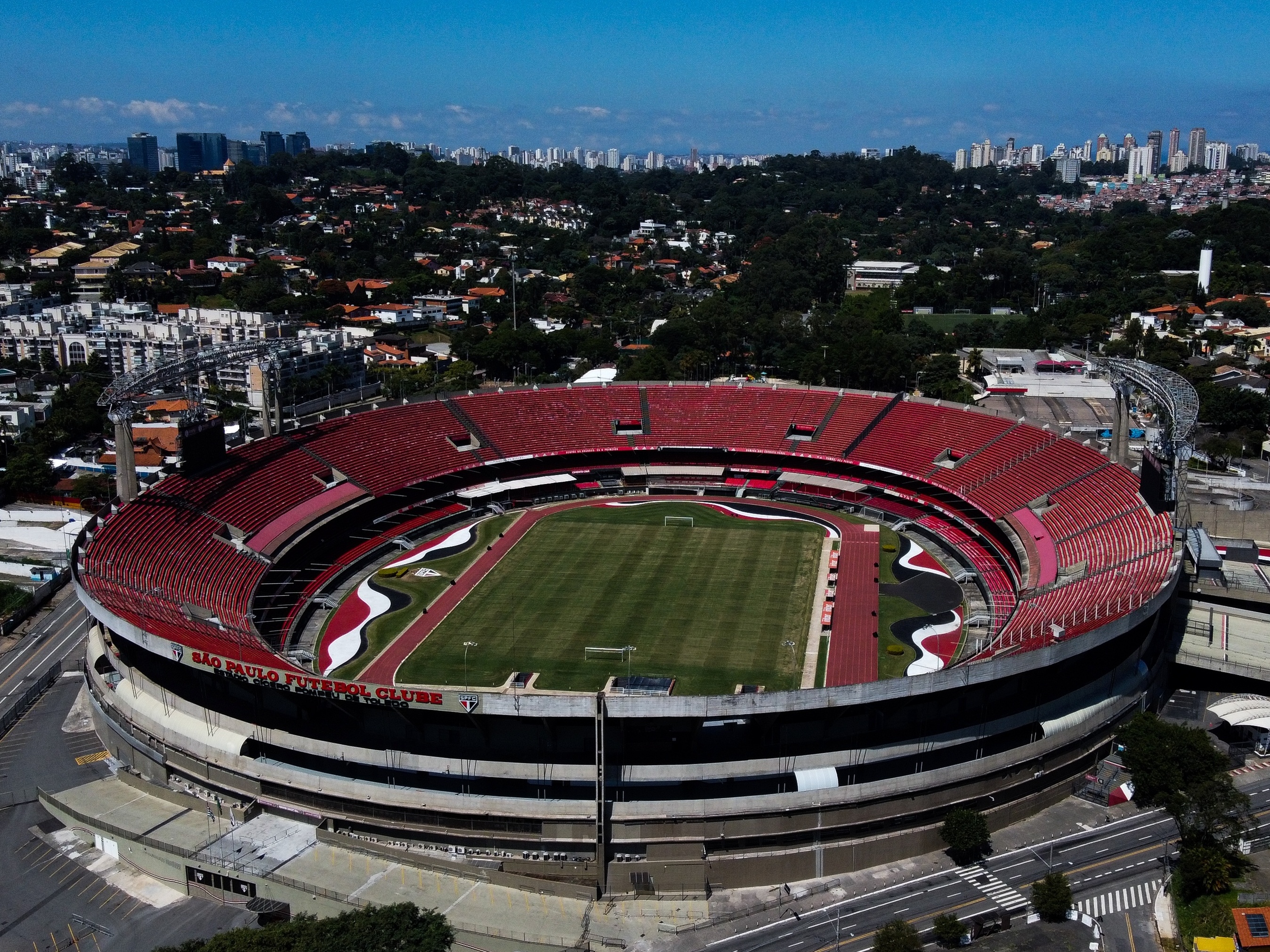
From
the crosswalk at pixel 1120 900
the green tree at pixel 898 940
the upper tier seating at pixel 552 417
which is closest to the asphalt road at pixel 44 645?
the upper tier seating at pixel 552 417

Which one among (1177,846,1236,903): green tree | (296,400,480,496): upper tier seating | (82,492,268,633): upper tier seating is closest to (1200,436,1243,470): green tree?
(1177,846,1236,903): green tree

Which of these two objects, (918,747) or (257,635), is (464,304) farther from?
(918,747)

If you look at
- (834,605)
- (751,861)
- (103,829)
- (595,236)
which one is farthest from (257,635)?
(595,236)

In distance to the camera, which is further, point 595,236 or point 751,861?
point 595,236

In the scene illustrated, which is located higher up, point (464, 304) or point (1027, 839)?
point (464, 304)

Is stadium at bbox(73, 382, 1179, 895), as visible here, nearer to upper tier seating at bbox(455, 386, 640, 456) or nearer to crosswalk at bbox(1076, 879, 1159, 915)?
upper tier seating at bbox(455, 386, 640, 456)

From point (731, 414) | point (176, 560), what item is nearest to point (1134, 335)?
point (731, 414)

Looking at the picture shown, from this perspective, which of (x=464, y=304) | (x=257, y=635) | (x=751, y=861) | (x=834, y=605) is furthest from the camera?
(x=464, y=304)
